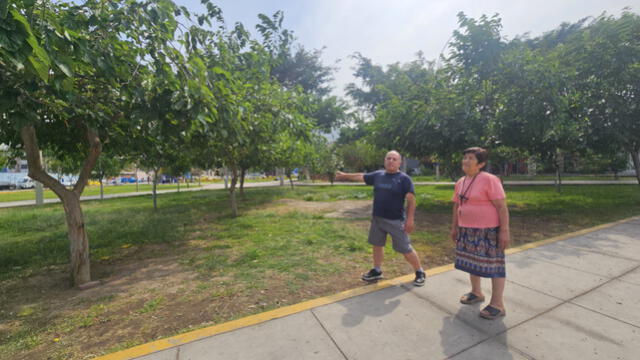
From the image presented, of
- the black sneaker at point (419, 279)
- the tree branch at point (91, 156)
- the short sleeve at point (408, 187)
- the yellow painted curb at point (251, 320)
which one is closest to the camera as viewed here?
the yellow painted curb at point (251, 320)

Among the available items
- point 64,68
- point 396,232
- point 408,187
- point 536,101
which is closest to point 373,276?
point 396,232

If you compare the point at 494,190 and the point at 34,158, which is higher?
the point at 34,158

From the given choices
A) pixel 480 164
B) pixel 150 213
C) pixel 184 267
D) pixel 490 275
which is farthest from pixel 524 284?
pixel 150 213

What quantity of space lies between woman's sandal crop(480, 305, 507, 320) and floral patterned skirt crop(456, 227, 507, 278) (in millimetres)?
332

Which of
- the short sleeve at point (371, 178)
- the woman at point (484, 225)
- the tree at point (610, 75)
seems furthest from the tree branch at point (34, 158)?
the tree at point (610, 75)

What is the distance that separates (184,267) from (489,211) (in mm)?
4616

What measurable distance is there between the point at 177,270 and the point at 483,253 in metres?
4.48

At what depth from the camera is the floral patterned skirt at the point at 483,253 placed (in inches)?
108

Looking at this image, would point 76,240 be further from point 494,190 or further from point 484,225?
point 494,190

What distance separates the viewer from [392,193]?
3445mm

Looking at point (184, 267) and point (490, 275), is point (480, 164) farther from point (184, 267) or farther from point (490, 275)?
point (184, 267)

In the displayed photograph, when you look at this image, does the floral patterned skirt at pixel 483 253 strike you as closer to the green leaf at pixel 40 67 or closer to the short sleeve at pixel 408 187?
the short sleeve at pixel 408 187

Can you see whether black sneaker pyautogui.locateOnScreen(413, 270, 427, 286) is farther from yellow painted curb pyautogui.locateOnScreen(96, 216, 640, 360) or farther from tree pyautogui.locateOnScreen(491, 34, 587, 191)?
tree pyautogui.locateOnScreen(491, 34, 587, 191)

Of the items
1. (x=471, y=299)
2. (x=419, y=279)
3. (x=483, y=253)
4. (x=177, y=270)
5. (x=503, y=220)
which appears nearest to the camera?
(x=503, y=220)
